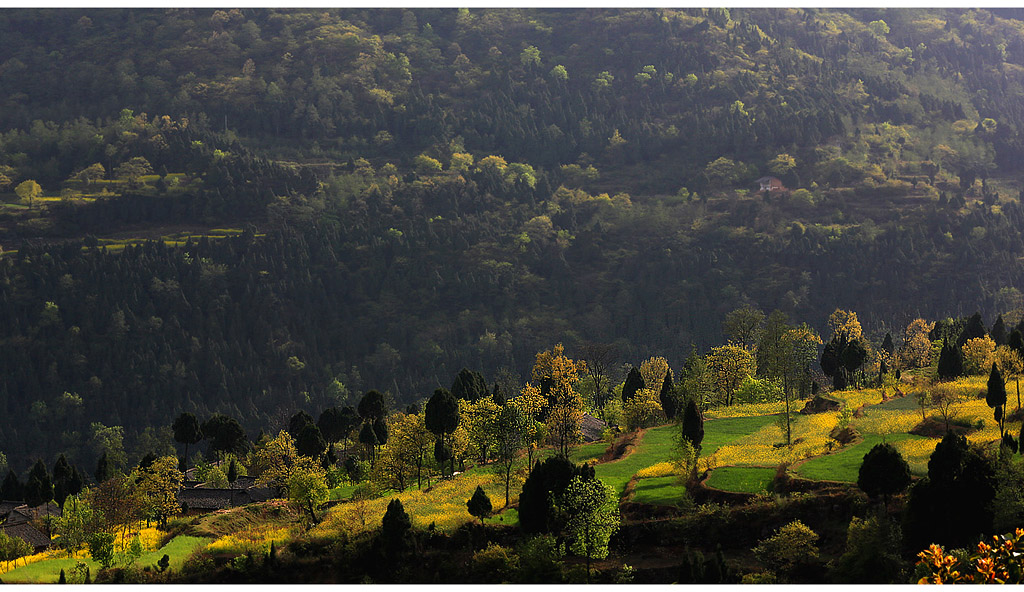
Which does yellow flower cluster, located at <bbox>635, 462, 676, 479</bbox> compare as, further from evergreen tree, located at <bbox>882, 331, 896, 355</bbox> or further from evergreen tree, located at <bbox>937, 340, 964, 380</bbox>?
evergreen tree, located at <bbox>882, 331, 896, 355</bbox>

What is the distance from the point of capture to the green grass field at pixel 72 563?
74.4 metres

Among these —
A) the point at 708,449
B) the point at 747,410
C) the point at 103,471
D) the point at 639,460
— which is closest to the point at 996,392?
the point at 708,449

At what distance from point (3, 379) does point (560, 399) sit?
477 ft

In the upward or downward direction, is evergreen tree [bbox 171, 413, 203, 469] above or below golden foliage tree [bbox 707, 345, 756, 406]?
below

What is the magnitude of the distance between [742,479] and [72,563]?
Result: 47.7 m

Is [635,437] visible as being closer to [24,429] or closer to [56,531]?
[56,531]

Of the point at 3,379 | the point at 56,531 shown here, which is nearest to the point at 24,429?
the point at 3,379

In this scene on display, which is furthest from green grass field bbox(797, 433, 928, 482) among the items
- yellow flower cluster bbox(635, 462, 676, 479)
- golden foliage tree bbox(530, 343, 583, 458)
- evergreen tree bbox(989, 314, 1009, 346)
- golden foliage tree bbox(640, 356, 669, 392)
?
golden foliage tree bbox(640, 356, 669, 392)

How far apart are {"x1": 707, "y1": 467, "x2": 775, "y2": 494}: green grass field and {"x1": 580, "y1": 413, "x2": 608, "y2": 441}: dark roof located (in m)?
25.4

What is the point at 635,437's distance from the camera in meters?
93.3

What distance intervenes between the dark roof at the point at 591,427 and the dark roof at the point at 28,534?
154 ft

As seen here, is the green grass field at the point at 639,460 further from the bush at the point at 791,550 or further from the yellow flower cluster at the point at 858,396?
the yellow flower cluster at the point at 858,396

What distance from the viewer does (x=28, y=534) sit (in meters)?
97.4

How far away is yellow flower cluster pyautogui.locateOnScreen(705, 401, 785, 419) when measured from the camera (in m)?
98.4
